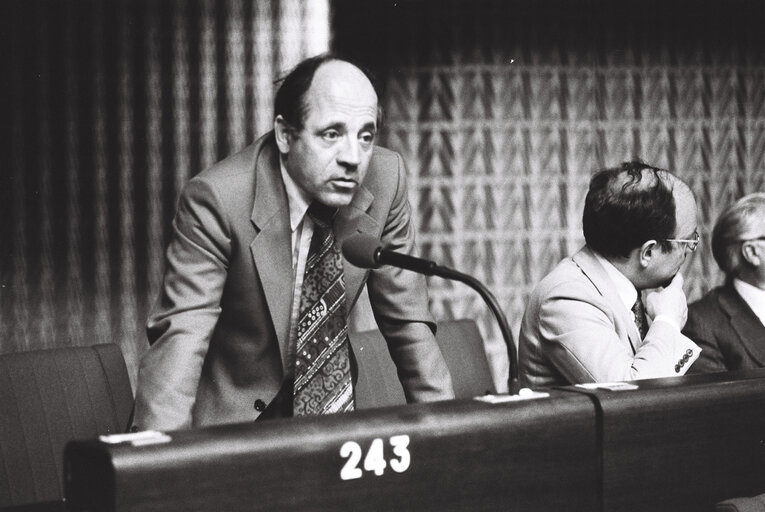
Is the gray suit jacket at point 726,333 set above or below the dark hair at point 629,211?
below

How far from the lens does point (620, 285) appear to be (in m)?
2.59

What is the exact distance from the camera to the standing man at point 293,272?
2.05 m

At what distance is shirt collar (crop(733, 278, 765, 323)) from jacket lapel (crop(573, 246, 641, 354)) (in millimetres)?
739

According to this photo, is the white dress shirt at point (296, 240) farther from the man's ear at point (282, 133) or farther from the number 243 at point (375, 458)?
the number 243 at point (375, 458)

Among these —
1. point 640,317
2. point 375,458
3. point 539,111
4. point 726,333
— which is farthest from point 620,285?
point 539,111

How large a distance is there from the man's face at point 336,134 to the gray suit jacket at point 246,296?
136mm

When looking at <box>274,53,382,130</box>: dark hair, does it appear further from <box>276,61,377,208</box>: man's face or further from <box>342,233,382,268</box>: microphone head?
<box>342,233,382,268</box>: microphone head

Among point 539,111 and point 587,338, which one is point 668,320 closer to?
point 587,338

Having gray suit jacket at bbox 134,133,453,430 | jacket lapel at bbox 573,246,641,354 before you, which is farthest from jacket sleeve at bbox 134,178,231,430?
jacket lapel at bbox 573,246,641,354

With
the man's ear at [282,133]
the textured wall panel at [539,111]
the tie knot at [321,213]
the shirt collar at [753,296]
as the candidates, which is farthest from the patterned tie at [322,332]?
the textured wall panel at [539,111]

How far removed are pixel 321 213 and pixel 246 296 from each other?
0.84 feet

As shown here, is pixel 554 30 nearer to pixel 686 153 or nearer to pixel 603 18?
pixel 603 18

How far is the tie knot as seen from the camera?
224 cm

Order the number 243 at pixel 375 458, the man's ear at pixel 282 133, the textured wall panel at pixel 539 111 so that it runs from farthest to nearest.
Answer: the textured wall panel at pixel 539 111, the man's ear at pixel 282 133, the number 243 at pixel 375 458
